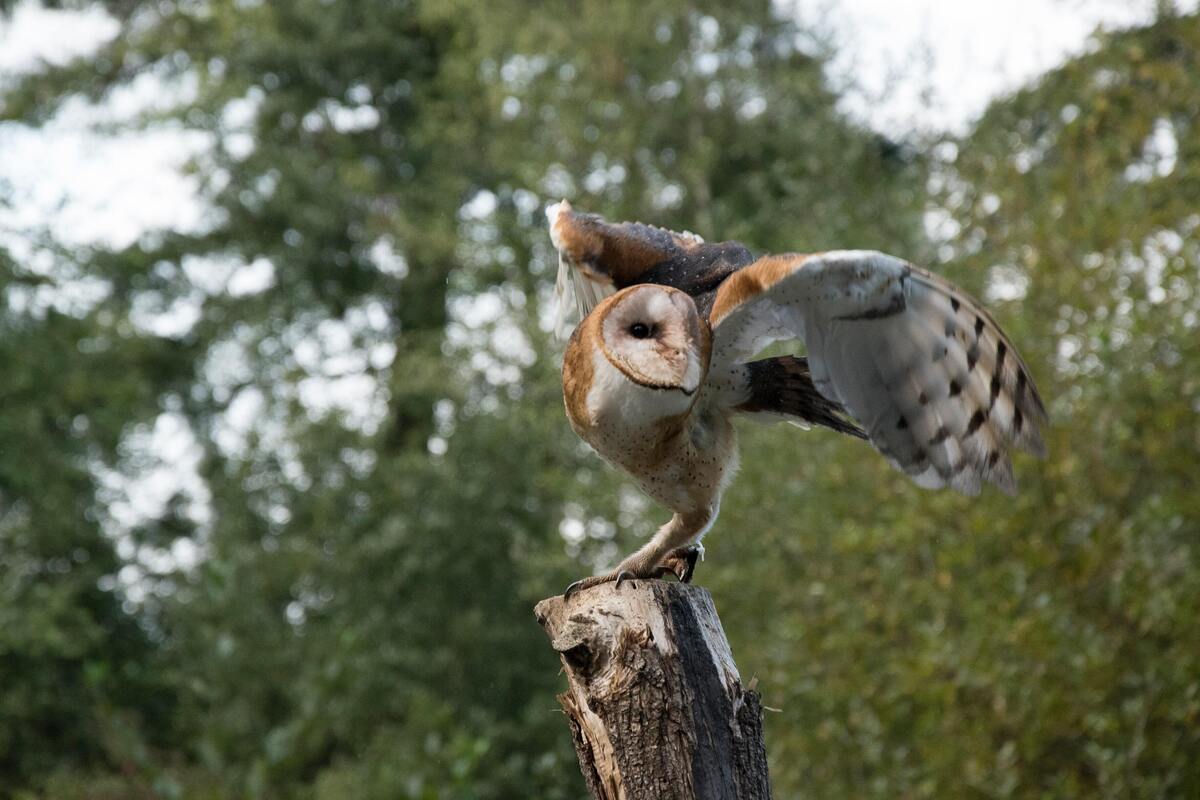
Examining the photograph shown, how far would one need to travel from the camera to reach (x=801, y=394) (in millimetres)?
3145

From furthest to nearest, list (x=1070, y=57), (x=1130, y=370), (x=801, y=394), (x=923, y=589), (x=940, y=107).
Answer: (x=940, y=107) → (x=1070, y=57) → (x=923, y=589) → (x=1130, y=370) → (x=801, y=394)

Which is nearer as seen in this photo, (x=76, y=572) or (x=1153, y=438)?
(x=1153, y=438)

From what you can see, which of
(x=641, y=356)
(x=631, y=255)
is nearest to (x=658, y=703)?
(x=641, y=356)

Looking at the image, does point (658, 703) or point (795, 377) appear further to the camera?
point (795, 377)

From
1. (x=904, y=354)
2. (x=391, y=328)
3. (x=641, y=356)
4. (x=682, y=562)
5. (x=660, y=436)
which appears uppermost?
(x=904, y=354)

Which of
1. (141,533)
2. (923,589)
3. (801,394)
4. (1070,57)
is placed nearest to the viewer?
(801,394)

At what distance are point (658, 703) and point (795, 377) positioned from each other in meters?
0.88

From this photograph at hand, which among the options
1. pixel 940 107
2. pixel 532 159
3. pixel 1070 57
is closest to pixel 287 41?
pixel 532 159

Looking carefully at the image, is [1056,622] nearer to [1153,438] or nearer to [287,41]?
[1153,438]

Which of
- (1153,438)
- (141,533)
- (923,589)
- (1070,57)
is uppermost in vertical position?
(1070,57)

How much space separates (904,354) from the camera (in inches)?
110

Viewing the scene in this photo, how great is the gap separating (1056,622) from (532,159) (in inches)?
270

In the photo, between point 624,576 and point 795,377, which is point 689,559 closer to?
point 624,576

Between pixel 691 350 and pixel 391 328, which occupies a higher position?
pixel 691 350
